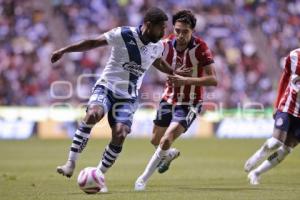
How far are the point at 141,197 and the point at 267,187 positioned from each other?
239cm

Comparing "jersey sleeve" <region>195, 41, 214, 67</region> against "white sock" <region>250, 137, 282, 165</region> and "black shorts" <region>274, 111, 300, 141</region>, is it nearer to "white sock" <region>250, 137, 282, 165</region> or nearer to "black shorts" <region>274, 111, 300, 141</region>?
"black shorts" <region>274, 111, 300, 141</region>

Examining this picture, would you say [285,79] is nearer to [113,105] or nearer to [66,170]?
[113,105]

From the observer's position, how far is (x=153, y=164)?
441 inches

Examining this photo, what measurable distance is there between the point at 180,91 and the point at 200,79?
1072mm

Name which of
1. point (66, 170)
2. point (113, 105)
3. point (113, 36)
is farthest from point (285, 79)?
point (66, 170)

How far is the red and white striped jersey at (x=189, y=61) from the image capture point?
11383 mm

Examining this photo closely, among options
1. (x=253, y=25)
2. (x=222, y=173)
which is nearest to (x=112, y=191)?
(x=222, y=173)

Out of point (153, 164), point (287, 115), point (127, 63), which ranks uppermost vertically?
point (127, 63)

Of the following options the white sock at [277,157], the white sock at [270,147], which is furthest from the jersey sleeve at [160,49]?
the white sock at [277,157]

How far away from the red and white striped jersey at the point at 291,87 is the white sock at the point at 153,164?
6.44ft

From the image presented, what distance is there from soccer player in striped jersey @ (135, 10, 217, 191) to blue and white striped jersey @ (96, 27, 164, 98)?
691 mm

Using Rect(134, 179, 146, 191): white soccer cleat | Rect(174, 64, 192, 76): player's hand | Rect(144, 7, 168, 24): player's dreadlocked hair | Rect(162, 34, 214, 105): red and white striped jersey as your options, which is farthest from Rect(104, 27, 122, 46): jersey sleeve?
Rect(134, 179, 146, 191): white soccer cleat

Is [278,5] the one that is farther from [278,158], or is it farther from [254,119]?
[278,158]

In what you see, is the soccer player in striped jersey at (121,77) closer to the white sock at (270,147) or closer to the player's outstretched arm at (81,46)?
the player's outstretched arm at (81,46)
